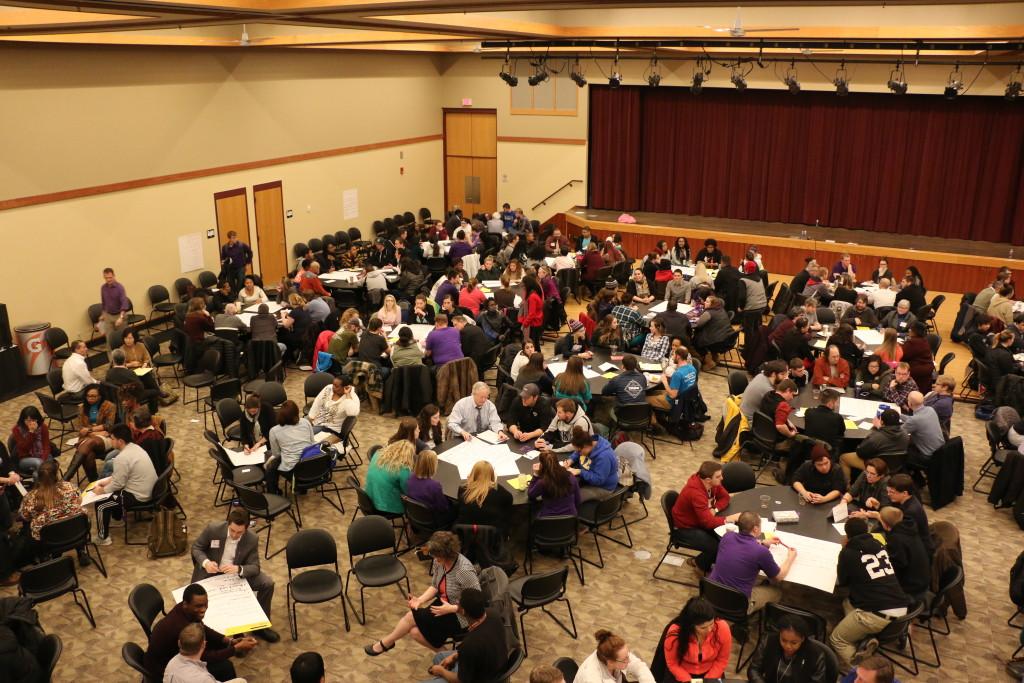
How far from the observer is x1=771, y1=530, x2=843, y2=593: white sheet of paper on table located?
6637 mm

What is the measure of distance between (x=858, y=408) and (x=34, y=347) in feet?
37.6

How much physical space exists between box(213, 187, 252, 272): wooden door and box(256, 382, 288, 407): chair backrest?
7.44m

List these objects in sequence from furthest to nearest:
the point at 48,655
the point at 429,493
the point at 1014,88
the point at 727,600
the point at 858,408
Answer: the point at 1014,88, the point at 858,408, the point at 429,493, the point at 727,600, the point at 48,655

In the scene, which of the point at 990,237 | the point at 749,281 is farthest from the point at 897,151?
the point at 749,281

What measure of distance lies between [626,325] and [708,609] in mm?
6468

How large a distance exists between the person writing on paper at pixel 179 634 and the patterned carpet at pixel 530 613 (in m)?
0.70

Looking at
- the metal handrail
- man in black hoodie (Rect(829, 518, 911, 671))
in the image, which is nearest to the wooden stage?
the metal handrail

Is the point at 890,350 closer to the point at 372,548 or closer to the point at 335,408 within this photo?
the point at 335,408

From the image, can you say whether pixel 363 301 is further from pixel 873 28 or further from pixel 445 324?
pixel 873 28

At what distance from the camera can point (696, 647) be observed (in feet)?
18.9

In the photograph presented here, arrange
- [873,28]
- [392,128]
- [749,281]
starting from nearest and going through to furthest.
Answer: [749,281] < [873,28] < [392,128]

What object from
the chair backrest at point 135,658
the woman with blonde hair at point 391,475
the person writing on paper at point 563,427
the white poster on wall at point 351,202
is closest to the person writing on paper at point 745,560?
the person writing on paper at point 563,427

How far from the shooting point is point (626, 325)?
1185cm

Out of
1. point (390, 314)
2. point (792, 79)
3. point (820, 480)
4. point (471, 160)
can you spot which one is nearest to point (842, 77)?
point (792, 79)
